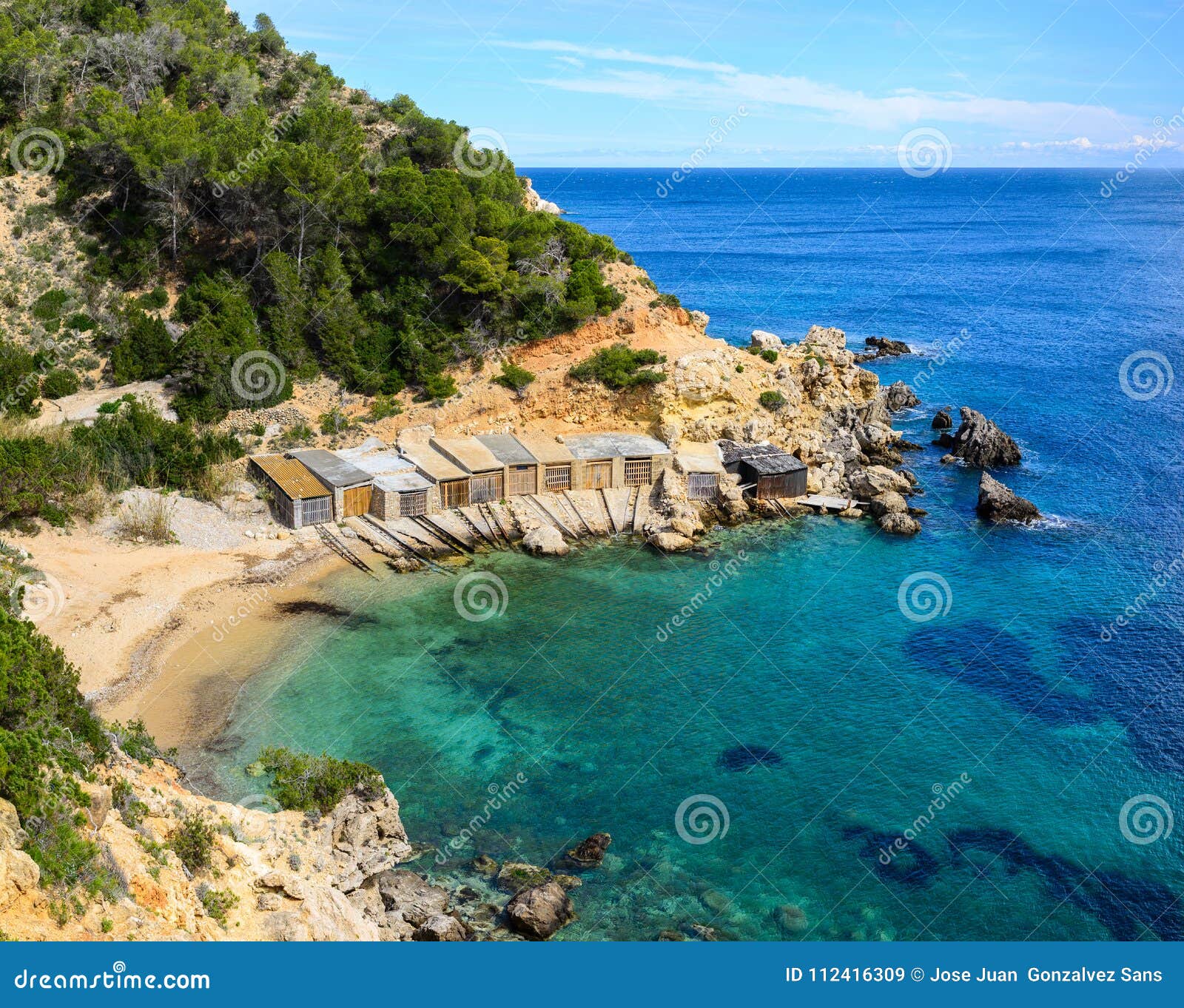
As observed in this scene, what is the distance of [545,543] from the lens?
1583 inches

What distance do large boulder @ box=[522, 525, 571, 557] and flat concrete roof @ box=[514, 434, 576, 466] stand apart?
3.91 m

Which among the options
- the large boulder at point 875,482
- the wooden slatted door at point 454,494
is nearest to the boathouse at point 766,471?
the large boulder at point 875,482

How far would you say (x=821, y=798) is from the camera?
1049 inches

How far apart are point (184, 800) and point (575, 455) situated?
25.7 meters

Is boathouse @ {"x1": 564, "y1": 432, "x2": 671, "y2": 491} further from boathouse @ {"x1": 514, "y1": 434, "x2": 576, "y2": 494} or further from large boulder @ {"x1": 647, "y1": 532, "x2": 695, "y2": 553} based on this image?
large boulder @ {"x1": 647, "y1": 532, "x2": 695, "y2": 553}

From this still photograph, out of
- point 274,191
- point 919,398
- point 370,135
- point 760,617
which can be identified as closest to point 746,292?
point 919,398

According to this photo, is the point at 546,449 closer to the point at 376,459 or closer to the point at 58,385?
the point at 376,459

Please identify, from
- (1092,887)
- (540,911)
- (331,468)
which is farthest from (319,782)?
(331,468)

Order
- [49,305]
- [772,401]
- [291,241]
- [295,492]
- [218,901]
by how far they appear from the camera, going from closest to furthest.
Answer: [218,901], [295,492], [49,305], [772,401], [291,241]

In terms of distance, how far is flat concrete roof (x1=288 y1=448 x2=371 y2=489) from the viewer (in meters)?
40.9

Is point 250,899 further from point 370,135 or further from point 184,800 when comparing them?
point 370,135

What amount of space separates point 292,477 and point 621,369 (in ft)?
53.6

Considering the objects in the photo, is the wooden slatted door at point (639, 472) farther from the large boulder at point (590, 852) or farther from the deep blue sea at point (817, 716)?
the large boulder at point (590, 852)

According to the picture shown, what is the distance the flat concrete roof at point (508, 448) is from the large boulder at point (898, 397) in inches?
1065
